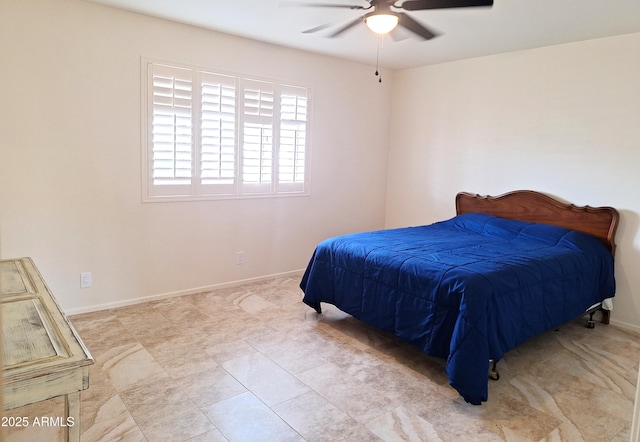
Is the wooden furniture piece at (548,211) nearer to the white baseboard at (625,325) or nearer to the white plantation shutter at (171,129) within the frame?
the white baseboard at (625,325)

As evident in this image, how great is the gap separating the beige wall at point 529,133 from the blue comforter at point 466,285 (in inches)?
18.2

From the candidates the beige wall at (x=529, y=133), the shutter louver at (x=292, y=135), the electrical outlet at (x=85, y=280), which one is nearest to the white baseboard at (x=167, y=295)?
the electrical outlet at (x=85, y=280)

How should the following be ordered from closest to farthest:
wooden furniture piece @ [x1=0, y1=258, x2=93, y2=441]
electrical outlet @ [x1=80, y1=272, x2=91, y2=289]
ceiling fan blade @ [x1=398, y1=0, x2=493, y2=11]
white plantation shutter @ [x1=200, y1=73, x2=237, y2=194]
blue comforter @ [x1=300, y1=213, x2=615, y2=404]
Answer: wooden furniture piece @ [x1=0, y1=258, x2=93, y2=441], ceiling fan blade @ [x1=398, y1=0, x2=493, y2=11], blue comforter @ [x1=300, y1=213, x2=615, y2=404], electrical outlet @ [x1=80, y1=272, x2=91, y2=289], white plantation shutter @ [x1=200, y1=73, x2=237, y2=194]

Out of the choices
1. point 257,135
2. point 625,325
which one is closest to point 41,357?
point 257,135

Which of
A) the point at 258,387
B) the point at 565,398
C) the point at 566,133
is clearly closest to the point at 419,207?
the point at 566,133

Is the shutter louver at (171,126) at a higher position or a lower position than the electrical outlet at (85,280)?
higher

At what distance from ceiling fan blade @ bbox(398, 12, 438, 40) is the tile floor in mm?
2237

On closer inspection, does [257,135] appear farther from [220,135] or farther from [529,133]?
[529,133]

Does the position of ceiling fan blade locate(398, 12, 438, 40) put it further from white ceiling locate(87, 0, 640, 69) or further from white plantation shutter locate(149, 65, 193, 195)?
white plantation shutter locate(149, 65, 193, 195)

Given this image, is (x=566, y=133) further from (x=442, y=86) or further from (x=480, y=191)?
(x=442, y=86)

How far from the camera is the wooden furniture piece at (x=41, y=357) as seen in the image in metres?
1.25

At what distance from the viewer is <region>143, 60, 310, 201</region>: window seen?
3.84m

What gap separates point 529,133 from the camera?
4.34m

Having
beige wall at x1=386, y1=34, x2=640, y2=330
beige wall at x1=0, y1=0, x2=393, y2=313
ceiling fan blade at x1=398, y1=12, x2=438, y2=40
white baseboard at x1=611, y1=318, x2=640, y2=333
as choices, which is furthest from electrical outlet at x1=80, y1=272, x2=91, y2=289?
white baseboard at x1=611, y1=318, x2=640, y2=333
